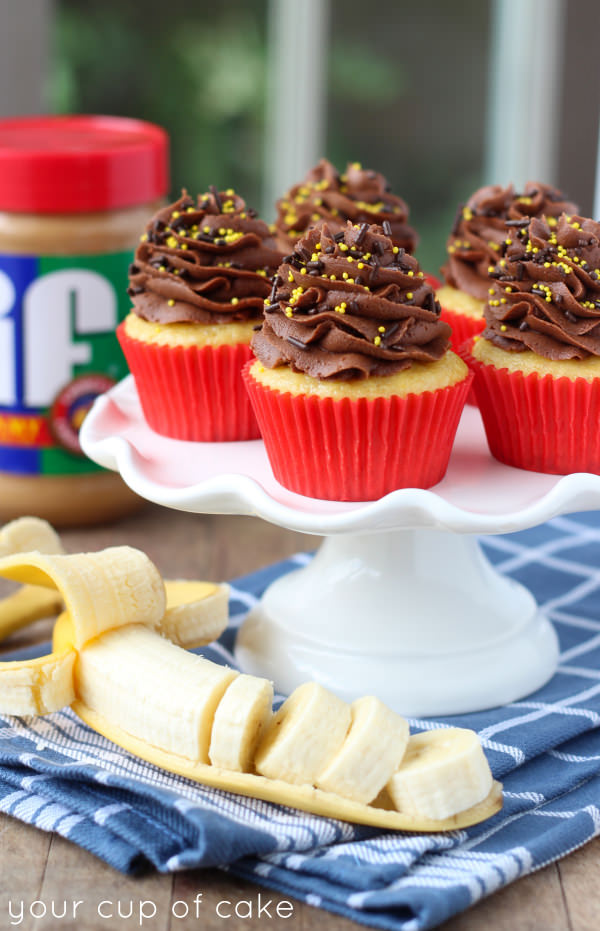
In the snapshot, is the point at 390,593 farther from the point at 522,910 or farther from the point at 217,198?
the point at 217,198

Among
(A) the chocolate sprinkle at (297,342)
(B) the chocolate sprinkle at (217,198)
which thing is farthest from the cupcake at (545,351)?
(B) the chocolate sprinkle at (217,198)

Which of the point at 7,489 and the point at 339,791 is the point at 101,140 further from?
the point at 339,791

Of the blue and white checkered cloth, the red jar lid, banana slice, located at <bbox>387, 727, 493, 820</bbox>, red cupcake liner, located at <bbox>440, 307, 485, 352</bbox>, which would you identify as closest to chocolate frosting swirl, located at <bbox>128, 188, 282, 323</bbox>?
red cupcake liner, located at <bbox>440, 307, 485, 352</bbox>

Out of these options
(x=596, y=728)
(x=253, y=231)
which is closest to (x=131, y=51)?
(x=253, y=231)

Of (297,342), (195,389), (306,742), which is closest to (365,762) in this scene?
(306,742)

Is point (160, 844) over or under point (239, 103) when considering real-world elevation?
under

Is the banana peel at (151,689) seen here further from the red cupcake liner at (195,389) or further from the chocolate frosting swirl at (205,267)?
the chocolate frosting swirl at (205,267)
